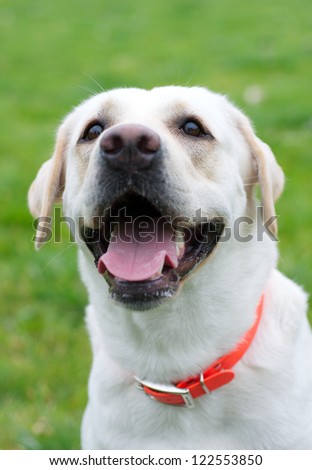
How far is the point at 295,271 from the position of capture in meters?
4.87

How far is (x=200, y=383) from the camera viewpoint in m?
3.01

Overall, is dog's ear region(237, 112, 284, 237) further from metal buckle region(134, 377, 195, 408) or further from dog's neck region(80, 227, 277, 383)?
metal buckle region(134, 377, 195, 408)

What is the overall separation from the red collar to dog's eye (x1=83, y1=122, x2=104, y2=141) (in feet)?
3.45

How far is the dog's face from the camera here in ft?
8.76

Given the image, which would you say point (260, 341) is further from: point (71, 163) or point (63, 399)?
point (63, 399)

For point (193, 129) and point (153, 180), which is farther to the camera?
point (193, 129)

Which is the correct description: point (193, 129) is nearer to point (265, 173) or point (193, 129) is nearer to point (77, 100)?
point (265, 173)

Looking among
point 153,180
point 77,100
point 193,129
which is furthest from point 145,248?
point 77,100

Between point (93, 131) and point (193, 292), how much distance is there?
80 centimetres

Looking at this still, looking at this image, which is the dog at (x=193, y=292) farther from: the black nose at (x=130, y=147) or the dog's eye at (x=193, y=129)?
the black nose at (x=130, y=147)

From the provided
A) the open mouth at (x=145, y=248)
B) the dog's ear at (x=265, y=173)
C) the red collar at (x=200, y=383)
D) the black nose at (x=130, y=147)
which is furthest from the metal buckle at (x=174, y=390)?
the black nose at (x=130, y=147)

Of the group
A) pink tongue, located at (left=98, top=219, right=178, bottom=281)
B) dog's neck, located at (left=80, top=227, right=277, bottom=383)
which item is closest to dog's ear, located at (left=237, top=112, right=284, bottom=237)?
dog's neck, located at (left=80, top=227, right=277, bottom=383)

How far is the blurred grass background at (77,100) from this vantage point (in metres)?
4.16

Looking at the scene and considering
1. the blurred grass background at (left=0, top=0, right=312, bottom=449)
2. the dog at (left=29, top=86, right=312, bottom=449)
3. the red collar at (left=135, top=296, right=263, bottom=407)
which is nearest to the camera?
the dog at (left=29, top=86, right=312, bottom=449)
